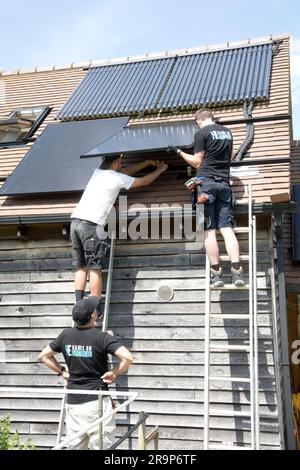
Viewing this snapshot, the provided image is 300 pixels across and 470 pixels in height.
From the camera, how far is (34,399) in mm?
6609

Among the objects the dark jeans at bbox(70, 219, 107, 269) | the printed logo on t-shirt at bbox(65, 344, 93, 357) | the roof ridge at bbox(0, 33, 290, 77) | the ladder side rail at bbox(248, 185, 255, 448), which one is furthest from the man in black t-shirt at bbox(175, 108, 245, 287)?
the roof ridge at bbox(0, 33, 290, 77)

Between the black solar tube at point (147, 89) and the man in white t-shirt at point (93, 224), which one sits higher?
the black solar tube at point (147, 89)

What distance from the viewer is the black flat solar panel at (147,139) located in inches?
251

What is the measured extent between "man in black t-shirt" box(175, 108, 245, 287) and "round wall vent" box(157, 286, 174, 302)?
0.66m

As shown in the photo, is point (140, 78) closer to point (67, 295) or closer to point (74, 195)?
point (74, 195)

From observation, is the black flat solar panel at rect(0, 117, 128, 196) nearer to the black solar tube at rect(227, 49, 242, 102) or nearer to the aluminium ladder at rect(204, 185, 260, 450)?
the black solar tube at rect(227, 49, 242, 102)

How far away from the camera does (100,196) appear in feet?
20.3

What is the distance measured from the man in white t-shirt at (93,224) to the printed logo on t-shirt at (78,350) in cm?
145

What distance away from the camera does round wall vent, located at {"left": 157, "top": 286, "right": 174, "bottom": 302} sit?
6.45 meters

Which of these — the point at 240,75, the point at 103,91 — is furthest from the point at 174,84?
the point at 103,91

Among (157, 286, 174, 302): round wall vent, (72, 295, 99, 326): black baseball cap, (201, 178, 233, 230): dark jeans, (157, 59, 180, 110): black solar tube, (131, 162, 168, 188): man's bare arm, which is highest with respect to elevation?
(157, 59, 180, 110): black solar tube

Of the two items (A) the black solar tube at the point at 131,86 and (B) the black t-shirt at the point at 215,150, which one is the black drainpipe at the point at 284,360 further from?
(A) the black solar tube at the point at 131,86

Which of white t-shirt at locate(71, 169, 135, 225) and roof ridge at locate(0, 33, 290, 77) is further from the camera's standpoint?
roof ridge at locate(0, 33, 290, 77)

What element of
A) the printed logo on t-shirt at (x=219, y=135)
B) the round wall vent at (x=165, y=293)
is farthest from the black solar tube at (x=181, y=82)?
the round wall vent at (x=165, y=293)
